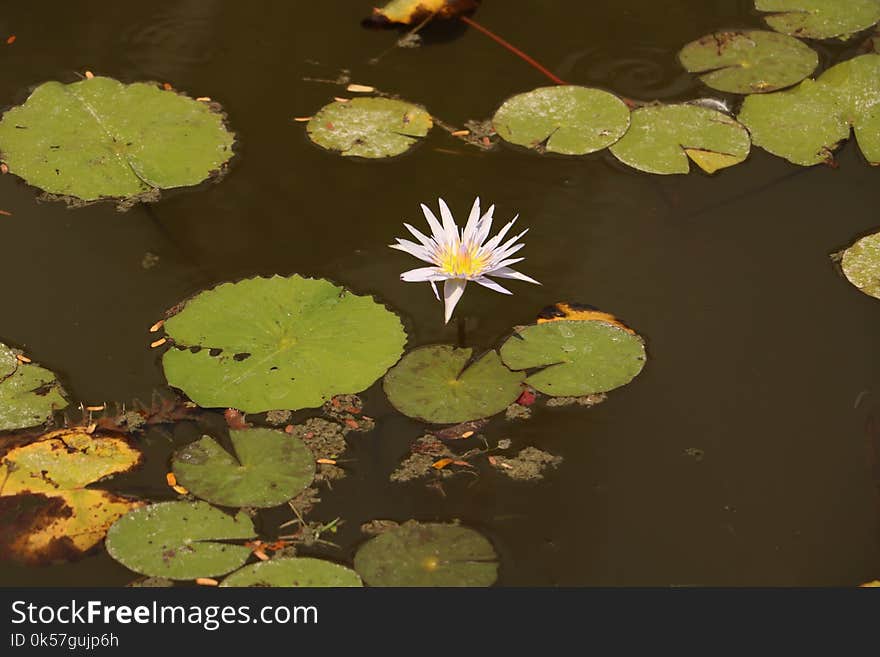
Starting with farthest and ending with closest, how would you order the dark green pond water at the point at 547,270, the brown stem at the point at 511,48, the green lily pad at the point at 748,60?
1. the brown stem at the point at 511,48
2. the green lily pad at the point at 748,60
3. the dark green pond water at the point at 547,270

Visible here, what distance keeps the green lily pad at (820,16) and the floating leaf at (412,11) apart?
1490mm

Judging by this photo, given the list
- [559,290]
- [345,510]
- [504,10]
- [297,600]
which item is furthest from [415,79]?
[297,600]

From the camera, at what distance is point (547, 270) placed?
3977mm

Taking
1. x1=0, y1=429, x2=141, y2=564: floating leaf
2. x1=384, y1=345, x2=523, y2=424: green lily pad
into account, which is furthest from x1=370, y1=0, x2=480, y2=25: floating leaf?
x1=0, y1=429, x2=141, y2=564: floating leaf

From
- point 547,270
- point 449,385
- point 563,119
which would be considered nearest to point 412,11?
point 563,119

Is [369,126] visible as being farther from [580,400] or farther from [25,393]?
[25,393]

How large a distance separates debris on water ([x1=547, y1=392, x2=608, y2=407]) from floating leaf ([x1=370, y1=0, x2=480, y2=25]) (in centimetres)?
236

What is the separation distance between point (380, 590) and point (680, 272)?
66.5 inches

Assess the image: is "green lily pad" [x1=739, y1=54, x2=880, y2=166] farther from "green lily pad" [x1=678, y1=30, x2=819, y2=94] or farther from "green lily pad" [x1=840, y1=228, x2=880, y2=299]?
"green lily pad" [x1=840, y1=228, x2=880, y2=299]

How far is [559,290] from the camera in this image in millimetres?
3900

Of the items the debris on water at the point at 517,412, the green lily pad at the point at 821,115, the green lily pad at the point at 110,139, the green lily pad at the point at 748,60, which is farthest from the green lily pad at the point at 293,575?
the green lily pad at the point at 748,60

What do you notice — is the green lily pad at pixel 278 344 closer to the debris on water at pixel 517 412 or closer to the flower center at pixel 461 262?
the flower center at pixel 461 262

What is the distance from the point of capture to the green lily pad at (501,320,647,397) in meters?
3.54

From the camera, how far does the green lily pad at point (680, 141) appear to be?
4402 millimetres
